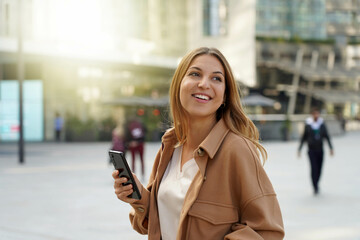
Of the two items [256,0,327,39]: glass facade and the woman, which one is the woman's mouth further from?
[256,0,327,39]: glass facade

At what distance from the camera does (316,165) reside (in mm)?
10008

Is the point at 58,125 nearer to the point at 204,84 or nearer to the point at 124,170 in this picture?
the point at 124,170

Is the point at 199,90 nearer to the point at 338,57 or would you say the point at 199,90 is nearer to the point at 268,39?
the point at 268,39

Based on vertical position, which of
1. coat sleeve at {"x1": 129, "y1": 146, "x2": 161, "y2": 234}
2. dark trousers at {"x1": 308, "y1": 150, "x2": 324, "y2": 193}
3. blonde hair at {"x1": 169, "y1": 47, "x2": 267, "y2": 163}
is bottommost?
dark trousers at {"x1": 308, "y1": 150, "x2": 324, "y2": 193}

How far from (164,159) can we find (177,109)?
258mm

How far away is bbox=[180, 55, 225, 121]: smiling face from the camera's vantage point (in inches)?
89.9

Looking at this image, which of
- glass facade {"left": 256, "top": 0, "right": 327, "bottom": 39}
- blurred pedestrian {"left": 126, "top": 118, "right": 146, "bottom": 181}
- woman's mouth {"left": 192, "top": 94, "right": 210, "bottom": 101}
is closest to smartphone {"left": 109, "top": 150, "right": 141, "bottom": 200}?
woman's mouth {"left": 192, "top": 94, "right": 210, "bottom": 101}

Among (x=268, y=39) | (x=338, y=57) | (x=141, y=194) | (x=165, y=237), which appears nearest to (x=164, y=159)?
(x=141, y=194)

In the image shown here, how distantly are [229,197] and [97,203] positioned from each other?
7234 mm

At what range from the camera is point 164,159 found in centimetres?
252

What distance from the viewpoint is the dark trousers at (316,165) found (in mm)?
9969

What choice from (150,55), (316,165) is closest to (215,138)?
(316,165)

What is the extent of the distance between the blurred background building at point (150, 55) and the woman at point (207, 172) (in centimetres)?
88

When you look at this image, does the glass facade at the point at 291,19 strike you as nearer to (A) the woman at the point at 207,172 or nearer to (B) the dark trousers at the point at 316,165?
(B) the dark trousers at the point at 316,165
